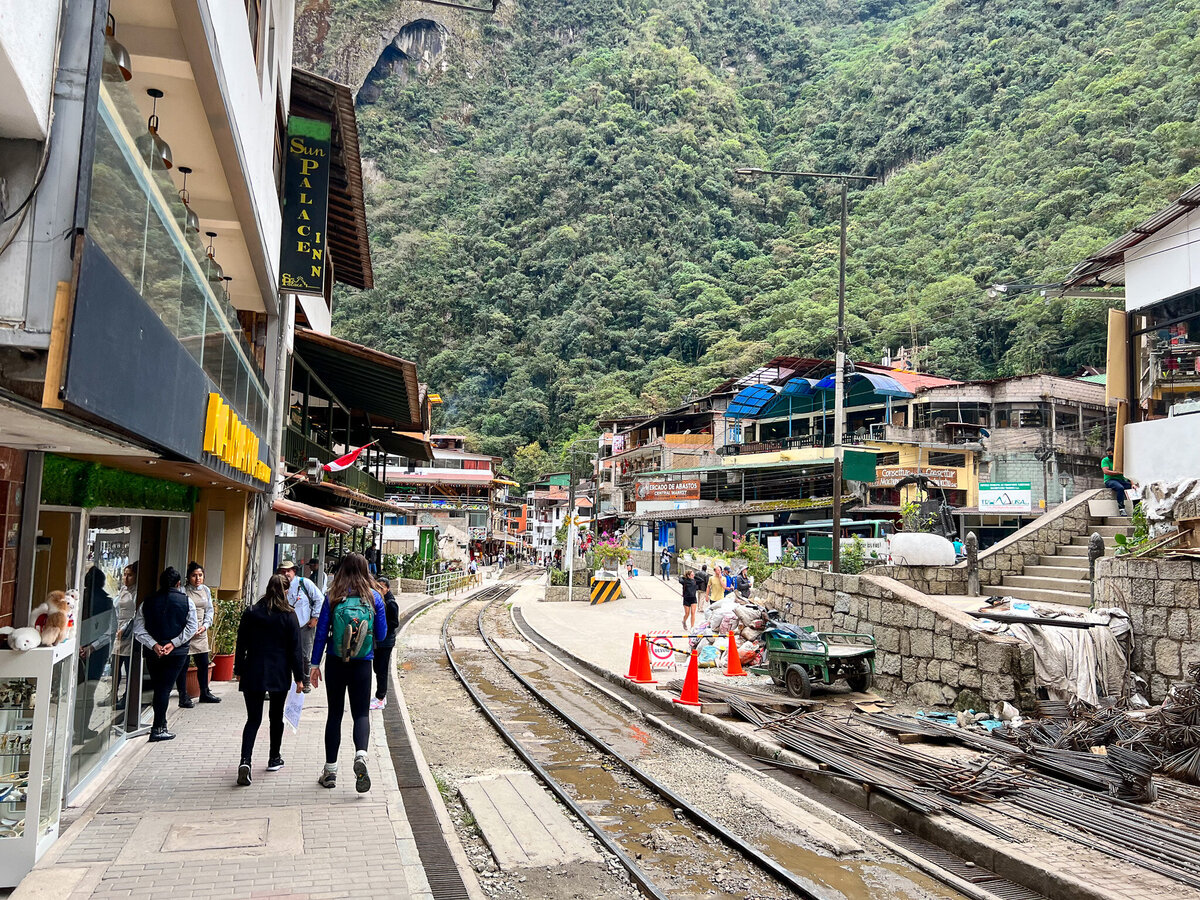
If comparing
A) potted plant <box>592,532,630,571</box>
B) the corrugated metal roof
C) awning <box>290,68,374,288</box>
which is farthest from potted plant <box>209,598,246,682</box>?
potted plant <box>592,532,630,571</box>

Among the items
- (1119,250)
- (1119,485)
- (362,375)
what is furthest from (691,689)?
(1119,250)

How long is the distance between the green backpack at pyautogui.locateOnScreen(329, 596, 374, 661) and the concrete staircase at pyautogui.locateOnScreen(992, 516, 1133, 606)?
10371mm

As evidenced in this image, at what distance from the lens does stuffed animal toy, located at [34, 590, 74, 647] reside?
15.8ft

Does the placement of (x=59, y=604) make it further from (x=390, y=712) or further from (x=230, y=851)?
(x=390, y=712)

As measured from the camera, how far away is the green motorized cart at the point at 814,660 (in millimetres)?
11414

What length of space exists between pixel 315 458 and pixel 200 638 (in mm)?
9079

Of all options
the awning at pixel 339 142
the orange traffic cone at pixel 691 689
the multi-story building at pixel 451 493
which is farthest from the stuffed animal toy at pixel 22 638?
the multi-story building at pixel 451 493

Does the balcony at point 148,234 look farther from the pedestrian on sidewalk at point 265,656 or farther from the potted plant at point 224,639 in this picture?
the potted plant at point 224,639

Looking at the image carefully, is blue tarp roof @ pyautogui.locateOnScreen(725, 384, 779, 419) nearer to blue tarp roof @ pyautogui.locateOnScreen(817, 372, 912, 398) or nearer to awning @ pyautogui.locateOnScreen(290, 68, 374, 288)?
blue tarp roof @ pyautogui.locateOnScreen(817, 372, 912, 398)

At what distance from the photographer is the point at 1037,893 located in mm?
5656

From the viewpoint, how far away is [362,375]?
1847cm

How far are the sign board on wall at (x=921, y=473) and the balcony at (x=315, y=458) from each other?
68.4 ft

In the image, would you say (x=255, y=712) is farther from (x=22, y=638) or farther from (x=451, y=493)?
(x=451, y=493)

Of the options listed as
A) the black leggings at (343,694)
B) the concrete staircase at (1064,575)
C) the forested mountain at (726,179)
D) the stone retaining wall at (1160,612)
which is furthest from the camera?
the forested mountain at (726,179)
